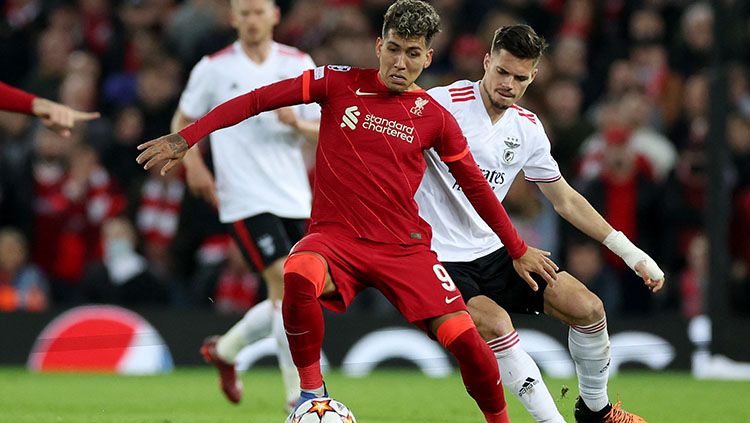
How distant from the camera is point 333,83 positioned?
682 cm

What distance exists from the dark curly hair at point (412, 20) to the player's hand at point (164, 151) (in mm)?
1156

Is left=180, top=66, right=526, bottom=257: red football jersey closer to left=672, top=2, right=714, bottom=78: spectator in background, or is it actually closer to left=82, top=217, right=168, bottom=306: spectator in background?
left=82, top=217, right=168, bottom=306: spectator in background

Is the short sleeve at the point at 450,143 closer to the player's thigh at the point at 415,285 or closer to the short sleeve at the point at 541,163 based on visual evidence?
the player's thigh at the point at 415,285

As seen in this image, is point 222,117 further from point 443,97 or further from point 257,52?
point 257,52

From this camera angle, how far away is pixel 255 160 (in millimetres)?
9234

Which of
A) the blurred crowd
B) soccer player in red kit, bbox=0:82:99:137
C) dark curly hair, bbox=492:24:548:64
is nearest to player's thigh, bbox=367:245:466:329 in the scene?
dark curly hair, bbox=492:24:548:64

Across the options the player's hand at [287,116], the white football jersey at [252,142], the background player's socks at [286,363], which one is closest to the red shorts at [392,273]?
the player's hand at [287,116]

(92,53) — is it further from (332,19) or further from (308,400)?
(308,400)

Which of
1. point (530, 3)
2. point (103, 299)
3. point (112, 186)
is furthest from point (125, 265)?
point (530, 3)

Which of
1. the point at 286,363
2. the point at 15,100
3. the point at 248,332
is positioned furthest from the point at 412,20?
the point at 248,332

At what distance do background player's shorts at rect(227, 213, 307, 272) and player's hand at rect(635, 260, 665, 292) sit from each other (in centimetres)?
269

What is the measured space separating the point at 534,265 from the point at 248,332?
3.15 m

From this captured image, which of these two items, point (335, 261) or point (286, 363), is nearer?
point (335, 261)

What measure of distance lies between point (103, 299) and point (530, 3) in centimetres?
547
